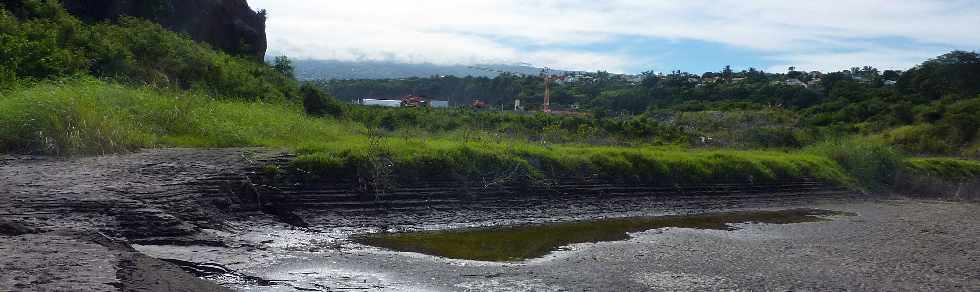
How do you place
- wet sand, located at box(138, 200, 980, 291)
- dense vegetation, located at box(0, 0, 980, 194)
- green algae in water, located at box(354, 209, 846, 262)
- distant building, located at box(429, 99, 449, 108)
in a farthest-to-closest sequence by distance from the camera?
distant building, located at box(429, 99, 449, 108) < dense vegetation, located at box(0, 0, 980, 194) < green algae in water, located at box(354, 209, 846, 262) < wet sand, located at box(138, 200, 980, 291)

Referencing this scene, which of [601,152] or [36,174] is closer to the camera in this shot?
[36,174]

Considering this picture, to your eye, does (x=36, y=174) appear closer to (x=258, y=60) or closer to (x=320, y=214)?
(x=320, y=214)

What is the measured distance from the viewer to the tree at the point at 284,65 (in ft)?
105

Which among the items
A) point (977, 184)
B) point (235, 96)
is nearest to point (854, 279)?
point (235, 96)

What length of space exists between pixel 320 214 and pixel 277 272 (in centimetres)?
345

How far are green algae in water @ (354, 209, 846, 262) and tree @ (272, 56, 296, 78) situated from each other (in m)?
20.8

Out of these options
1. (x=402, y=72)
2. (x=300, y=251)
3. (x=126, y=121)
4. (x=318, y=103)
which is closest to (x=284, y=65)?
(x=318, y=103)

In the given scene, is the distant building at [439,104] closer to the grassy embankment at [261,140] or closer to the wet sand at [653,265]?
the grassy embankment at [261,140]

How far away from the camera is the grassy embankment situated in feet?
38.4

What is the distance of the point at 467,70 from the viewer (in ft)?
204

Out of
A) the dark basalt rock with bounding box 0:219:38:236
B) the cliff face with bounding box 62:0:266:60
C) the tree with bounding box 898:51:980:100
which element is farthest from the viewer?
the tree with bounding box 898:51:980:100

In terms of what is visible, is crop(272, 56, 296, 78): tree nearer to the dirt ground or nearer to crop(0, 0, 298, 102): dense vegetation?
crop(0, 0, 298, 102): dense vegetation

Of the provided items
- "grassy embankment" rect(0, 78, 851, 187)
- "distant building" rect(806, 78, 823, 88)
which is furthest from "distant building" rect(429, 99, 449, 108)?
"distant building" rect(806, 78, 823, 88)

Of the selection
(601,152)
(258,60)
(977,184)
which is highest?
(258,60)
